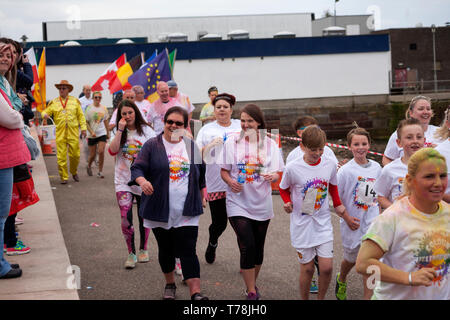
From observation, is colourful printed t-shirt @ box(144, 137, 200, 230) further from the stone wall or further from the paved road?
the stone wall

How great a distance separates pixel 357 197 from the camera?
19.6 feet

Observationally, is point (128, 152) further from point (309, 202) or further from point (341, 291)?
point (341, 291)

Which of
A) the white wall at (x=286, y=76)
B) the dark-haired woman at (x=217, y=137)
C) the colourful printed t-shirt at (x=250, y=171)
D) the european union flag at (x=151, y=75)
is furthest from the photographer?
the white wall at (x=286, y=76)

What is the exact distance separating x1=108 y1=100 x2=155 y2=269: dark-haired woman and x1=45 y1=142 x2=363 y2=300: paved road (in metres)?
0.39

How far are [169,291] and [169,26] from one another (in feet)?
147

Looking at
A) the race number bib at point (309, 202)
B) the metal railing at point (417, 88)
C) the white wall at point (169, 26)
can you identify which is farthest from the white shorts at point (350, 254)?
the white wall at point (169, 26)

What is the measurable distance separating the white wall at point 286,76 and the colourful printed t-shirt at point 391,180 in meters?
33.8

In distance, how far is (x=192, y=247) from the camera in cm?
566

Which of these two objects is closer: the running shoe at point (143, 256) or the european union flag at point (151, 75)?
the running shoe at point (143, 256)

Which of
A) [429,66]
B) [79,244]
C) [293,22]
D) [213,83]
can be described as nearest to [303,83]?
[213,83]

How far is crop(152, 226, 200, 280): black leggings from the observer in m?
5.60

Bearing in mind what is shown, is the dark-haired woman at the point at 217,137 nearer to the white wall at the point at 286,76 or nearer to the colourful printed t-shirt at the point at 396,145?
the colourful printed t-shirt at the point at 396,145

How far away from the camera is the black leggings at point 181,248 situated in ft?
18.4
